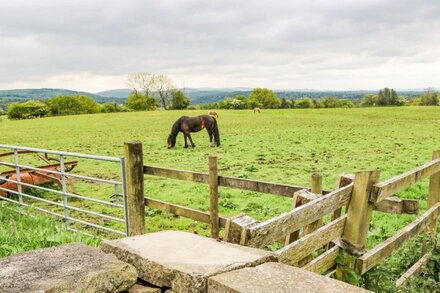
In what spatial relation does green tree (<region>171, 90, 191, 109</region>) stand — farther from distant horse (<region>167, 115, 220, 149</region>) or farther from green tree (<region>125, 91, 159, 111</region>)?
distant horse (<region>167, 115, 220, 149</region>)

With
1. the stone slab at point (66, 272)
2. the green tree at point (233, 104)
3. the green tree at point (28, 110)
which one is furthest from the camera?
the green tree at point (233, 104)

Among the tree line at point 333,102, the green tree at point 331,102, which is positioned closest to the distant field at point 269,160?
the tree line at point 333,102

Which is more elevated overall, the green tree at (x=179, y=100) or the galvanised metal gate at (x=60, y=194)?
the green tree at (x=179, y=100)

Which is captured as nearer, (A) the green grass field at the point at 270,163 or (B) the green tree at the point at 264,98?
(A) the green grass field at the point at 270,163

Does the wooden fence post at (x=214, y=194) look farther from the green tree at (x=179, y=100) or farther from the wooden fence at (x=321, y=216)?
the green tree at (x=179, y=100)

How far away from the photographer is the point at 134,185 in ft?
17.4

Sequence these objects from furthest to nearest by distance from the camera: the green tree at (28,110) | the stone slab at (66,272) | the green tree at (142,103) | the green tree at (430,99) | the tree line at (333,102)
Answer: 1. the green tree at (142,103)
2. the tree line at (333,102)
3. the green tree at (430,99)
4. the green tree at (28,110)
5. the stone slab at (66,272)

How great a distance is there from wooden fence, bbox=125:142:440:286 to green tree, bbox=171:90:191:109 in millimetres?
72021

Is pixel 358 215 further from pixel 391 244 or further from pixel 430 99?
pixel 430 99

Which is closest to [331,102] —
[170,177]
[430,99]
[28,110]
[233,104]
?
[430,99]

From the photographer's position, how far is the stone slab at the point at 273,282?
74.6 inches

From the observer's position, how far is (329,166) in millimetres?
13125

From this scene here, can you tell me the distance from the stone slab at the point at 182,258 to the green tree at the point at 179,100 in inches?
2937

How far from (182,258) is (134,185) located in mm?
3139
